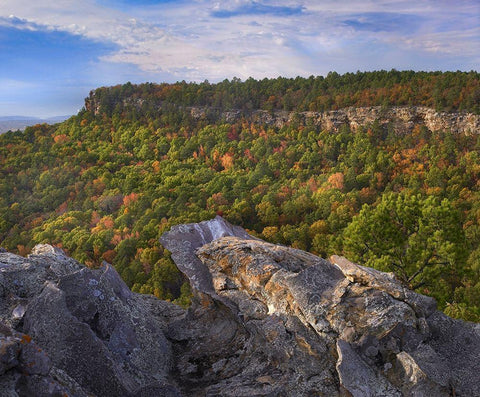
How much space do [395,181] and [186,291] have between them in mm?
37414

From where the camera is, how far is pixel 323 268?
795cm

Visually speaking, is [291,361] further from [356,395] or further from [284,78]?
[284,78]

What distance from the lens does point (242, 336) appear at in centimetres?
791

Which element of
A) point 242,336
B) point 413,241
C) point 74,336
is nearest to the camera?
point 74,336

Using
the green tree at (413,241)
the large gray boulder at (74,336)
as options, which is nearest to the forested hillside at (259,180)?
the green tree at (413,241)

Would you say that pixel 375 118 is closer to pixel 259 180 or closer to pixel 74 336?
pixel 259 180

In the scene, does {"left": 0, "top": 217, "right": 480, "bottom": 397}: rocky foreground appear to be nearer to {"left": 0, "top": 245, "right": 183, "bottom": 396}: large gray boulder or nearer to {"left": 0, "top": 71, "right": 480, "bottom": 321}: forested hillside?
{"left": 0, "top": 245, "right": 183, "bottom": 396}: large gray boulder

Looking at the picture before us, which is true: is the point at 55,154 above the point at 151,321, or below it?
above

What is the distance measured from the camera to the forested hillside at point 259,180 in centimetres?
1678

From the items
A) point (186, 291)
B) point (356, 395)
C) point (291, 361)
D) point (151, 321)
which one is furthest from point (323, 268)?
point (186, 291)

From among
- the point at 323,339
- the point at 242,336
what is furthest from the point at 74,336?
the point at 323,339

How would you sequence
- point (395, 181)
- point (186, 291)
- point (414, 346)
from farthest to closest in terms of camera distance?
point (395, 181), point (186, 291), point (414, 346)

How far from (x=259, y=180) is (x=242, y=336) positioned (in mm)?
54035

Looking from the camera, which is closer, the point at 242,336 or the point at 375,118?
the point at 242,336
